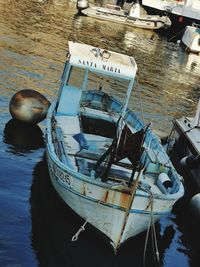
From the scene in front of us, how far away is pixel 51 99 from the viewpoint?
25.6 meters

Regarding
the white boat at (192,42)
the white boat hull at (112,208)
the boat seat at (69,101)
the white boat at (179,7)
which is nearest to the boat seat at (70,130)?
the boat seat at (69,101)

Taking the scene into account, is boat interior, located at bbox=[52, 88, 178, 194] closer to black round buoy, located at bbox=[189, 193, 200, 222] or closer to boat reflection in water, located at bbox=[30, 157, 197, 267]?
boat reflection in water, located at bbox=[30, 157, 197, 267]

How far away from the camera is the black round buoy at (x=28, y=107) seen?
19984 mm

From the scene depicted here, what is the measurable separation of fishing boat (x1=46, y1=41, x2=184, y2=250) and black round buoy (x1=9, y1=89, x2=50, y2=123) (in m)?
1.88

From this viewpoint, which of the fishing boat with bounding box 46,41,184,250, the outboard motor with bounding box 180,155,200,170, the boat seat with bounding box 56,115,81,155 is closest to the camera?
the fishing boat with bounding box 46,41,184,250

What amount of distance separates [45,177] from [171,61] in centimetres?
3065

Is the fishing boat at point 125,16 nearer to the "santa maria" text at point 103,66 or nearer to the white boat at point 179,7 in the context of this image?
the white boat at point 179,7

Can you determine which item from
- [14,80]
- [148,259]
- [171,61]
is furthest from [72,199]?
[171,61]

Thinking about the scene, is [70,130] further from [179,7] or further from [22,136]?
[179,7]

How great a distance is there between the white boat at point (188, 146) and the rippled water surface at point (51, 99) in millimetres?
2595

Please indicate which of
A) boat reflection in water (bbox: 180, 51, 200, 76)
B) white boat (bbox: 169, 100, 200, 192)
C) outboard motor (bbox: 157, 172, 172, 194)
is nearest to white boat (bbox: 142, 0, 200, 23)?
boat reflection in water (bbox: 180, 51, 200, 76)

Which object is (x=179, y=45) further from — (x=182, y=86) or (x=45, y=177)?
(x=45, y=177)

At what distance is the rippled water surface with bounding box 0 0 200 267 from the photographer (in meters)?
13.0

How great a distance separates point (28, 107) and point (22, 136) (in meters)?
1.19
